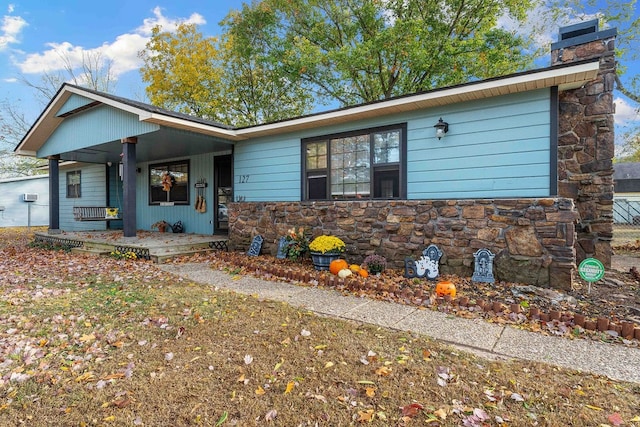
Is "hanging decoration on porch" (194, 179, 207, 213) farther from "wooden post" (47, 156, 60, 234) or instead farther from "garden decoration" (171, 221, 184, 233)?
"wooden post" (47, 156, 60, 234)

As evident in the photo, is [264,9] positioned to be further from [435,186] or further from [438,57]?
[435,186]

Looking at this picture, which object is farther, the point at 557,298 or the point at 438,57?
the point at 438,57

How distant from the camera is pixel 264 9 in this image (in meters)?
15.3

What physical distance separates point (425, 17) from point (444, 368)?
1431 cm

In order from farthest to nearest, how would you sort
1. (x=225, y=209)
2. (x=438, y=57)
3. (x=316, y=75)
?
1. (x=316, y=75)
2. (x=438, y=57)
3. (x=225, y=209)

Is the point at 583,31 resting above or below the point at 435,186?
above

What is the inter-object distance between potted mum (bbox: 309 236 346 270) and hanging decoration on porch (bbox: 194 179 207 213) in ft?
16.3

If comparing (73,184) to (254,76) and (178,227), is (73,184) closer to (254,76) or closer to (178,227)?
(178,227)

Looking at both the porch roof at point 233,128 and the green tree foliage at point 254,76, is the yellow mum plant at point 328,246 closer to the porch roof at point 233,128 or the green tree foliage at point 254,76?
the porch roof at point 233,128

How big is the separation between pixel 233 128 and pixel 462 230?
218 inches

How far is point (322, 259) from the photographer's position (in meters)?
5.77

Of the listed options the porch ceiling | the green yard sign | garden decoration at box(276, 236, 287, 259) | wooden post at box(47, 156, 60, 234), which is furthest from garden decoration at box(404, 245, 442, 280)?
wooden post at box(47, 156, 60, 234)

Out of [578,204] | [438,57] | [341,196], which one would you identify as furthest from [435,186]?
[438,57]

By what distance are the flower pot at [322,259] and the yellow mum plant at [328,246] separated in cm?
6
